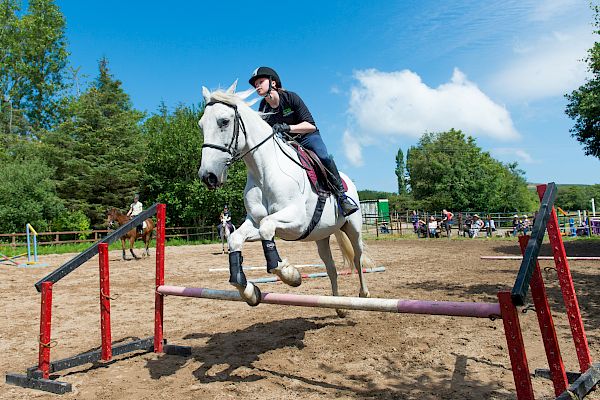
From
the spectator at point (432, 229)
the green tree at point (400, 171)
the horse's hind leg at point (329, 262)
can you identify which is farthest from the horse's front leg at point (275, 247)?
the green tree at point (400, 171)

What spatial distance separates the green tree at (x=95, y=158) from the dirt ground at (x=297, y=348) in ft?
81.3

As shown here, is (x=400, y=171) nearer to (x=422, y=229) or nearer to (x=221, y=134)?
(x=422, y=229)

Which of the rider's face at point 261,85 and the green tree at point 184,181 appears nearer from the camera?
the rider's face at point 261,85

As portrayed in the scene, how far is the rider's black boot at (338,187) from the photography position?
4.78 meters

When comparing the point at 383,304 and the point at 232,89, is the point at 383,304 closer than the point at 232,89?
Yes

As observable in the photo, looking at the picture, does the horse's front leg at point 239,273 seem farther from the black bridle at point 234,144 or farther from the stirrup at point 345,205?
the stirrup at point 345,205

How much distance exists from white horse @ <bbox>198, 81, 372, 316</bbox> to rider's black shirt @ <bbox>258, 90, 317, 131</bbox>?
415 mm

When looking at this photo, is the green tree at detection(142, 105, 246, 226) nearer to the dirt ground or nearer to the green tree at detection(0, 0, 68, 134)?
the green tree at detection(0, 0, 68, 134)

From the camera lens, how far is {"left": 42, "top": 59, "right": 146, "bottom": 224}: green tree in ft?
102

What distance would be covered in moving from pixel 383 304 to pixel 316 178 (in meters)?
1.72

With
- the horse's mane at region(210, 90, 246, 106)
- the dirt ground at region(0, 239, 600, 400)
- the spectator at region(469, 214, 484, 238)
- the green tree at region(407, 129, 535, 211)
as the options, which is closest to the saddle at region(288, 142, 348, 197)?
the horse's mane at region(210, 90, 246, 106)

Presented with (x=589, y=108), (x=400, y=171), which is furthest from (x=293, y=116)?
(x=400, y=171)

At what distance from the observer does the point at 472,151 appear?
5897 cm

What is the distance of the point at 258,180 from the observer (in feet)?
13.6
